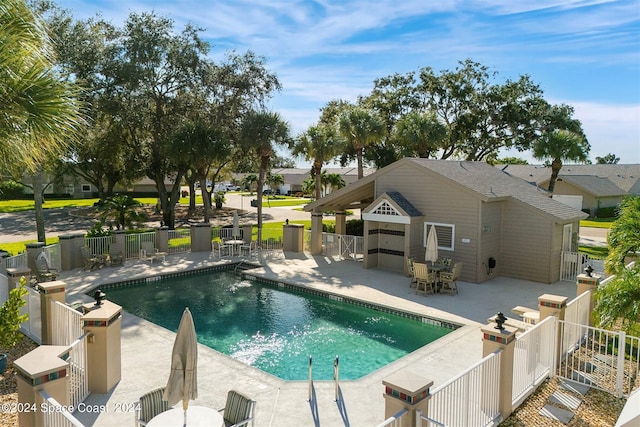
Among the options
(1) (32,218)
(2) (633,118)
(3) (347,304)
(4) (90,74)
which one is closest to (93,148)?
(4) (90,74)

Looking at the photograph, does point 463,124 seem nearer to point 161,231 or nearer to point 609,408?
point 161,231

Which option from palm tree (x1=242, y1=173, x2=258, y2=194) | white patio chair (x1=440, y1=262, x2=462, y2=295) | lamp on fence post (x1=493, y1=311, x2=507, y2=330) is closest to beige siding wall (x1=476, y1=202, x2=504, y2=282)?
white patio chair (x1=440, y1=262, x2=462, y2=295)

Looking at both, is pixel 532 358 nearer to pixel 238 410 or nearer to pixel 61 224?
pixel 238 410

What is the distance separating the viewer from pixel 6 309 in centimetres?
730

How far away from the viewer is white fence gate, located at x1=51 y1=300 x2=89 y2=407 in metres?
6.84

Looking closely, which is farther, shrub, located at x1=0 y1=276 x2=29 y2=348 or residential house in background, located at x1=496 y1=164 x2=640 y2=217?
residential house in background, located at x1=496 y1=164 x2=640 y2=217

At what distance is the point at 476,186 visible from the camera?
630 inches

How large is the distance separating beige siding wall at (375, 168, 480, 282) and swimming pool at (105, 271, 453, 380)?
4717 millimetres

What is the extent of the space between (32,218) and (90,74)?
61.2 ft

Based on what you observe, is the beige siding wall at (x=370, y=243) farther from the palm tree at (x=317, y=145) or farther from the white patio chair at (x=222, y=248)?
the palm tree at (x=317, y=145)

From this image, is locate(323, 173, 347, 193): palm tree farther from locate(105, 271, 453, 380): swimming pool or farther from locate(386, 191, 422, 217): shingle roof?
locate(105, 271, 453, 380): swimming pool

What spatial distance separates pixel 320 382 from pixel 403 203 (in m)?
10.2

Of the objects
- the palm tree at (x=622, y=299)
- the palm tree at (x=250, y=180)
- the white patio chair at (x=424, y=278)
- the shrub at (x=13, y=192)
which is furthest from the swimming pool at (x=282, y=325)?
the palm tree at (x=250, y=180)

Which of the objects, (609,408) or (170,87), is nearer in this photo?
(609,408)
